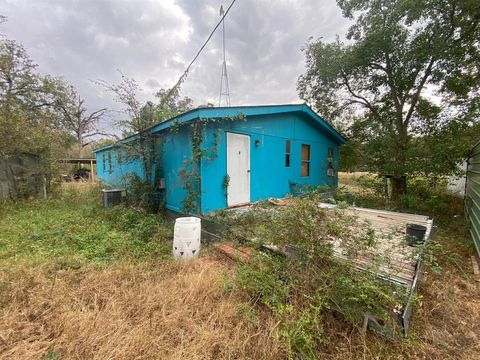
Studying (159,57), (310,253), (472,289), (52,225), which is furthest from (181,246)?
(159,57)

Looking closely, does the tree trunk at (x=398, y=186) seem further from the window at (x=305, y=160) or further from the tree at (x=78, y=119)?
the tree at (x=78, y=119)

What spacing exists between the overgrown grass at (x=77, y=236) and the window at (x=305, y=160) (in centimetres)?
539

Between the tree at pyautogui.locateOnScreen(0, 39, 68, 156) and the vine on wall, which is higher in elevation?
the tree at pyautogui.locateOnScreen(0, 39, 68, 156)

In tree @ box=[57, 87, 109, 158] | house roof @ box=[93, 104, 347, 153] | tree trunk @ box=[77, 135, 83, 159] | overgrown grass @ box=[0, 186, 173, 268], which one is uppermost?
tree @ box=[57, 87, 109, 158]

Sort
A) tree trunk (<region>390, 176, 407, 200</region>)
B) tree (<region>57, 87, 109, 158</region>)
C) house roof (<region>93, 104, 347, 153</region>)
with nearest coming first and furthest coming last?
house roof (<region>93, 104, 347, 153</region>)
tree trunk (<region>390, 176, 407, 200</region>)
tree (<region>57, 87, 109, 158</region>)

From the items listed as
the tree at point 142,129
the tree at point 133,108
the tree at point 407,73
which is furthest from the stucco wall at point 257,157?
the tree at point 407,73

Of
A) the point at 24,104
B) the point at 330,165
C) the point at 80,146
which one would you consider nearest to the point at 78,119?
the point at 80,146

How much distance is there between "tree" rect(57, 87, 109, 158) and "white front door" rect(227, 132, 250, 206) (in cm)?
2298

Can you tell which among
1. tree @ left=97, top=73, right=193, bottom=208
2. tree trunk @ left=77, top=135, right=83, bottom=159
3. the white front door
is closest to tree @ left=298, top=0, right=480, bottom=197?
the white front door

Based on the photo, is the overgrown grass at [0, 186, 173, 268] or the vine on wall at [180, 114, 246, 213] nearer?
the overgrown grass at [0, 186, 173, 268]

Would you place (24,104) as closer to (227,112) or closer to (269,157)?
(227,112)

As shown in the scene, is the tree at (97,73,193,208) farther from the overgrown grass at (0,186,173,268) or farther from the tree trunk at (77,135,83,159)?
the tree trunk at (77,135,83,159)

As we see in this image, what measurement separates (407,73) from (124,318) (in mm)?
9330

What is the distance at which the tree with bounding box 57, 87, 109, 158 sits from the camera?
22.7m
